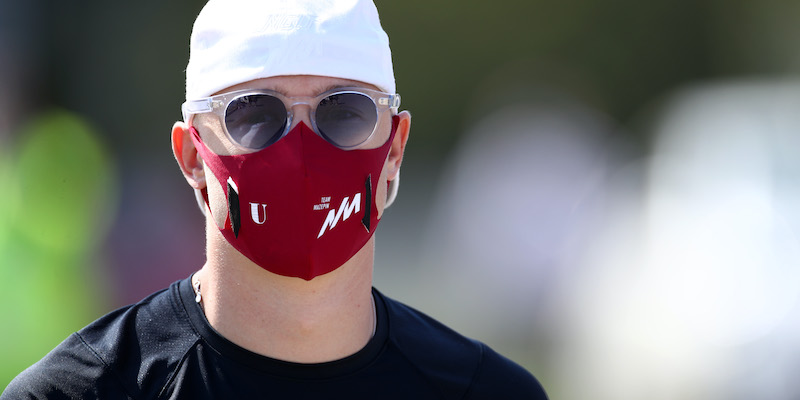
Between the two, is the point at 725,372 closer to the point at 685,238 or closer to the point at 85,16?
the point at 685,238

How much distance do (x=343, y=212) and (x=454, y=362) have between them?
2.09ft

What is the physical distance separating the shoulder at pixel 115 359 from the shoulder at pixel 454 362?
674mm

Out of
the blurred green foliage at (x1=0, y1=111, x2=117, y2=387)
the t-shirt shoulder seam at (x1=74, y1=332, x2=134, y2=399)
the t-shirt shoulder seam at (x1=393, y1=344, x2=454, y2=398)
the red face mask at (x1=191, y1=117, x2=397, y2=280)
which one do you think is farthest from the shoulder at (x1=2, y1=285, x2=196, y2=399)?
the blurred green foliage at (x1=0, y1=111, x2=117, y2=387)

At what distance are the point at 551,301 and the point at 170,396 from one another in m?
5.13

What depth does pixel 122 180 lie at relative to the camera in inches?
313

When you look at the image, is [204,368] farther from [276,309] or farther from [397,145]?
[397,145]

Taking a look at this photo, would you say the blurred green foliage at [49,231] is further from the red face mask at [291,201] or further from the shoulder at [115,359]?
the red face mask at [291,201]

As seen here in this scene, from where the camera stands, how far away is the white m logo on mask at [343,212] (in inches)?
102

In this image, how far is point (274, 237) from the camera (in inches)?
101

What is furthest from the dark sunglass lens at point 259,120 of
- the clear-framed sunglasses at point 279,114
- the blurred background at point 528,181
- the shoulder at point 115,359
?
the blurred background at point 528,181

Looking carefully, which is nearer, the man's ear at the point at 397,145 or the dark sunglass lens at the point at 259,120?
the dark sunglass lens at the point at 259,120

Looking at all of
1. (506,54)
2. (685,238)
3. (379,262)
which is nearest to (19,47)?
(379,262)

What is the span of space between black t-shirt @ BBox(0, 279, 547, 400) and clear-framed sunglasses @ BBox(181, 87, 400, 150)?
53cm

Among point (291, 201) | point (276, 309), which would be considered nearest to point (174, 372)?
point (276, 309)
